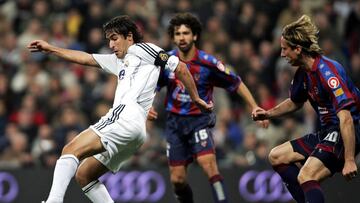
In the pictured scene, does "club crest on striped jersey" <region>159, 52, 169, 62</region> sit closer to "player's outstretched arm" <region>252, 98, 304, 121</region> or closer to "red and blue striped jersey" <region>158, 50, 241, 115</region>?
"player's outstretched arm" <region>252, 98, 304, 121</region>

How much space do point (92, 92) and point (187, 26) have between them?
5.10 m

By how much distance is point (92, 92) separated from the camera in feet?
49.0

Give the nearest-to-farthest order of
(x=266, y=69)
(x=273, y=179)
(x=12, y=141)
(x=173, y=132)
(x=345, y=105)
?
1. (x=345, y=105)
2. (x=173, y=132)
3. (x=273, y=179)
4. (x=12, y=141)
5. (x=266, y=69)

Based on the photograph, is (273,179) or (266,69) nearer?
(273,179)

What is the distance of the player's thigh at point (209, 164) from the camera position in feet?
31.7

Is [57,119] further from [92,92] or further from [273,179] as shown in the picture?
[273,179]

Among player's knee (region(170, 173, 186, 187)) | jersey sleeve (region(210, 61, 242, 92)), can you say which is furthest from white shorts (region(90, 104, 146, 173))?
jersey sleeve (region(210, 61, 242, 92))

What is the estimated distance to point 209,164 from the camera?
970 cm

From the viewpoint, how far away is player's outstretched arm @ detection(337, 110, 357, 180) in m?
7.85

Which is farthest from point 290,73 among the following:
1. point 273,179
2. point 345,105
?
point 345,105

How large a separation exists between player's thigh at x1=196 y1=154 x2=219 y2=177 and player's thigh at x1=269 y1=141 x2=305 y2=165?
3.69 ft

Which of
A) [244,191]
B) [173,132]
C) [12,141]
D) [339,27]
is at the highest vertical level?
[339,27]

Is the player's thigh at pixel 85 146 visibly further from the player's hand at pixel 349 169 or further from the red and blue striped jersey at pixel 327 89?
the player's hand at pixel 349 169

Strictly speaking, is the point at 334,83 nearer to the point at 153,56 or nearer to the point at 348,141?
the point at 348,141
